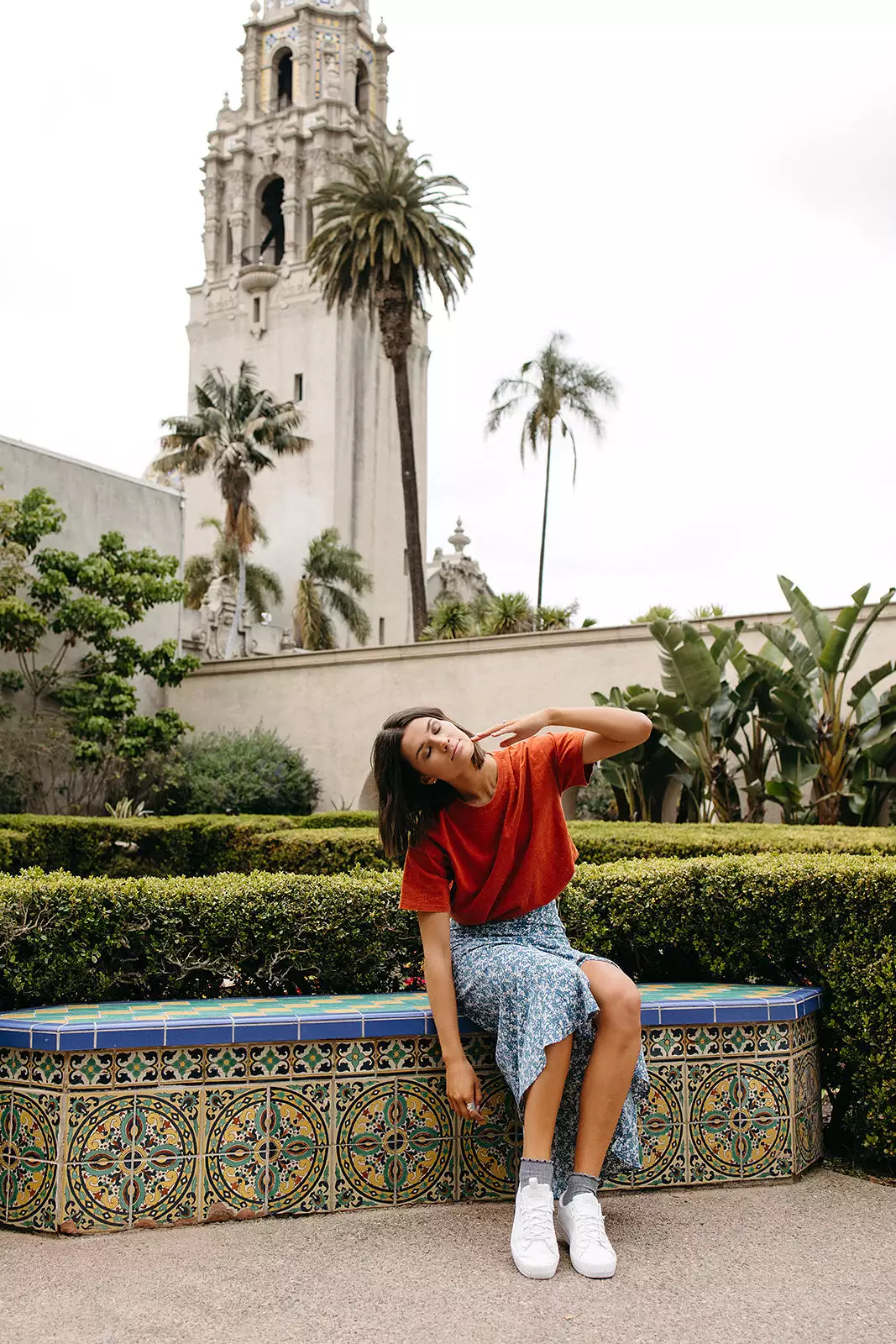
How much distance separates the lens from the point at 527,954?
342 centimetres

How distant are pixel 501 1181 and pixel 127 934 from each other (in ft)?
5.13

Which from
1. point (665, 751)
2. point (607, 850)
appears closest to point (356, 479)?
point (665, 751)

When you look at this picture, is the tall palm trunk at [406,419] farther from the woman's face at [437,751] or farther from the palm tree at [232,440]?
the woman's face at [437,751]

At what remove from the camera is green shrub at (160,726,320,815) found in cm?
1850

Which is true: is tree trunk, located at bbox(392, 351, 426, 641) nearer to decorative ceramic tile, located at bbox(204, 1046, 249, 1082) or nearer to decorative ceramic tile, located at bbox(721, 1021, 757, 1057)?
decorative ceramic tile, located at bbox(721, 1021, 757, 1057)

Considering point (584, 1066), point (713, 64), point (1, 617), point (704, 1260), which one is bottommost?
point (704, 1260)

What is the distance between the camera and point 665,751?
45.5ft

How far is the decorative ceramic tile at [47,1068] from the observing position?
338 cm

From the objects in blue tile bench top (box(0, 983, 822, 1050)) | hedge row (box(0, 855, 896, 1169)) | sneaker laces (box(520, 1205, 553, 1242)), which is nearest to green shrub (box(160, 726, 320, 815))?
hedge row (box(0, 855, 896, 1169))

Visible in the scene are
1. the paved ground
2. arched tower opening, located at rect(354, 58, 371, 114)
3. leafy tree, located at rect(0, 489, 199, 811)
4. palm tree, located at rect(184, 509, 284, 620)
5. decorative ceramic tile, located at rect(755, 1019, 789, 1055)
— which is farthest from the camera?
arched tower opening, located at rect(354, 58, 371, 114)

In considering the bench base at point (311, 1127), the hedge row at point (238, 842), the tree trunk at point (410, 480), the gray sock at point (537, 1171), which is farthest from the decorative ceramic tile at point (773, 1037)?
the tree trunk at point (410, 480)

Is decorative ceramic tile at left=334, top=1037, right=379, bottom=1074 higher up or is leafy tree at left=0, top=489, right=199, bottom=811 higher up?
leafy tree at left=0, top=489, right=199, bottom=811

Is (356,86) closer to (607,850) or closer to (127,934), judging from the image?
(607,850)

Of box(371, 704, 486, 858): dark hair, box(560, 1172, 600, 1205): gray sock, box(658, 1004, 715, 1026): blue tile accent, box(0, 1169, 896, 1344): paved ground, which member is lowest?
box(0, 1169, 896, 1344): paved ground
